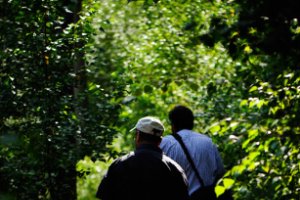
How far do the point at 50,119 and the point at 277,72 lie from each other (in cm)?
452

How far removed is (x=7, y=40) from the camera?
31.4 feet

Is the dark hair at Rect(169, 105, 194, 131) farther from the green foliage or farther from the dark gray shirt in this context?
the green foliage

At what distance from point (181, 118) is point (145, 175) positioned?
64.1 inches

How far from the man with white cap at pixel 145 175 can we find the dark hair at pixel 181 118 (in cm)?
129

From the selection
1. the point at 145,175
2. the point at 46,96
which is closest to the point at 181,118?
the point at 145,175

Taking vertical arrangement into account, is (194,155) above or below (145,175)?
below

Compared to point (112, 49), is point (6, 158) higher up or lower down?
higher up

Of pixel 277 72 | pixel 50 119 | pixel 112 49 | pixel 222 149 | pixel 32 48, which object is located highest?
pixel 277 72

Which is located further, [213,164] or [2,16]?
[2,16]

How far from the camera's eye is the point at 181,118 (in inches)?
299

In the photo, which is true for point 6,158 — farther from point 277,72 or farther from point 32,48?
point 277,72

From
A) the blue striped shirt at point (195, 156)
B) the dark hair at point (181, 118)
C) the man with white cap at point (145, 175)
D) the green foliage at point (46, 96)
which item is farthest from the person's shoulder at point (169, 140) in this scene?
the green foliage at point (46, 96)

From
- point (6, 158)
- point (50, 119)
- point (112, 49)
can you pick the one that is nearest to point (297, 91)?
point (50, 119)

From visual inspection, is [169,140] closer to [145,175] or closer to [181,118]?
[181,118]
